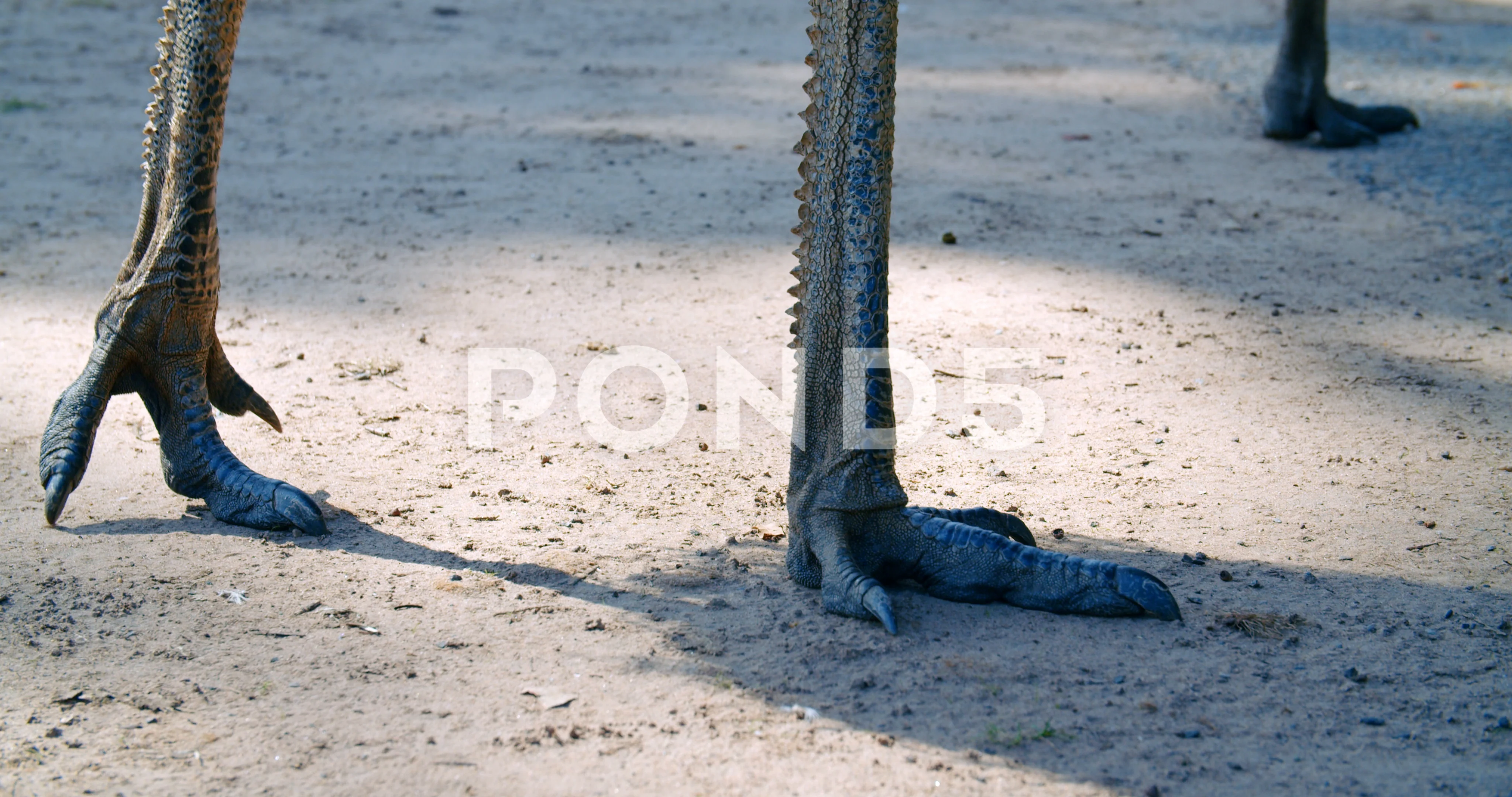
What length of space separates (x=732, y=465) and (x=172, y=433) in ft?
5.39

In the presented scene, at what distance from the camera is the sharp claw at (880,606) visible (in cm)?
279

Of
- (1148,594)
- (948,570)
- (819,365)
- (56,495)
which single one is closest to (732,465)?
(819,365)

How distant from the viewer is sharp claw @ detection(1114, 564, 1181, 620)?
2.86m

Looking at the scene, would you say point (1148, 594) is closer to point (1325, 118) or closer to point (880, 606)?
Result: point (880, 606)

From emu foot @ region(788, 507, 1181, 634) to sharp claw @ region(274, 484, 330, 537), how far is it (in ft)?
4.28

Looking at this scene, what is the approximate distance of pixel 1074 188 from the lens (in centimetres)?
664

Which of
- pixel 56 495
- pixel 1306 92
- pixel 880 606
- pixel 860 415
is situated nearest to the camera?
pixel 880 606

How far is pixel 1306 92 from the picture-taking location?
24.2ft

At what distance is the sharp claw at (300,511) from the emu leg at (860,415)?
1.31 m

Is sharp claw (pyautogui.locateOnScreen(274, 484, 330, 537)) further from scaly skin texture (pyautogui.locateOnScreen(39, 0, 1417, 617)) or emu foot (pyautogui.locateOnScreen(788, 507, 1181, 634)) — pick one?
emu foot (pyautogui.locateOnScreen(788, 507, 1181, 634))

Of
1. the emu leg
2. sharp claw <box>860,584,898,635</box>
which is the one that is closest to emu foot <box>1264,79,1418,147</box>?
the emu leg

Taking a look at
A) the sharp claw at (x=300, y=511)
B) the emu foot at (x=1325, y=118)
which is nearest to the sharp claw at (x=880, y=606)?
the sharp claw at (x=300, y=511)

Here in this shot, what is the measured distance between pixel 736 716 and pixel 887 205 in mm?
1224

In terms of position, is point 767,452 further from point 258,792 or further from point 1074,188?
point 1074,188
